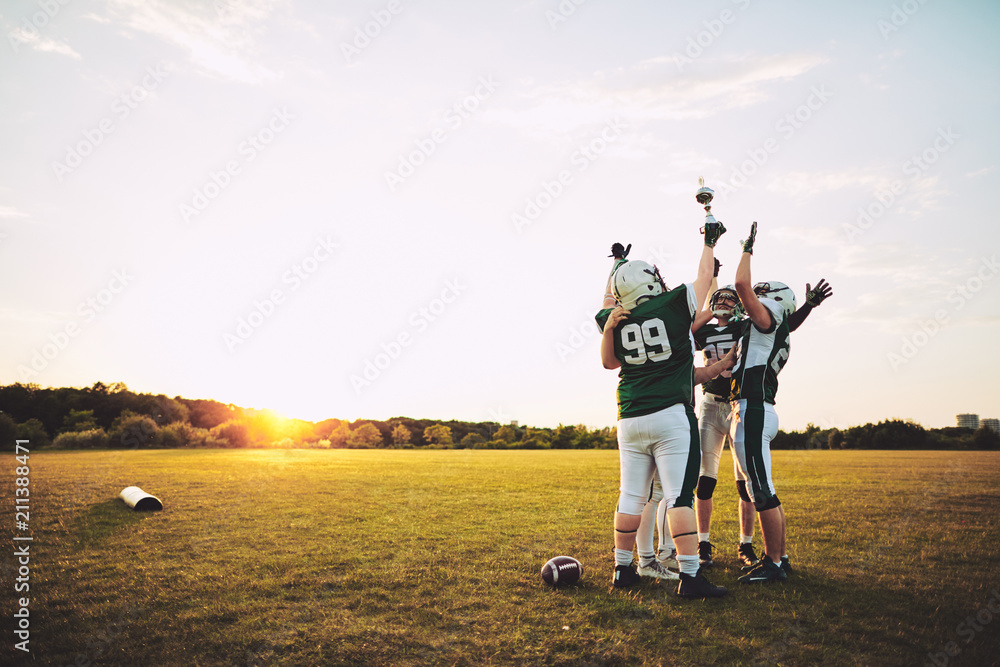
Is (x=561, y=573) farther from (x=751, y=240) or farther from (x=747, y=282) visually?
(x=751, y=240)

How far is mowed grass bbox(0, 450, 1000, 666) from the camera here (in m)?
3.59

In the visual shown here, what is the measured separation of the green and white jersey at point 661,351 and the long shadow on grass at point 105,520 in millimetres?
7292

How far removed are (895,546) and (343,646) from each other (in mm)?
6827

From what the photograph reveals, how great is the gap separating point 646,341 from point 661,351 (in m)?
0.16

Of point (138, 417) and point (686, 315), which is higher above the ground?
point (686, 315)

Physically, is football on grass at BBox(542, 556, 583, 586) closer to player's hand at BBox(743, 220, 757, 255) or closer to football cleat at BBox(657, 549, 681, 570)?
football cleat at BBox(657, 549, 681, 570)

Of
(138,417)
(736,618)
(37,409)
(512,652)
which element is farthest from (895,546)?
(37,409)

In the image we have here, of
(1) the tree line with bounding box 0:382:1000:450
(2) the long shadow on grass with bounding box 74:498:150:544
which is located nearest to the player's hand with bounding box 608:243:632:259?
(2) the long shadow on grass with bounding box 74:498:150:544

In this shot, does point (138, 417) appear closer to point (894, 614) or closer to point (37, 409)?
point (37, 409)

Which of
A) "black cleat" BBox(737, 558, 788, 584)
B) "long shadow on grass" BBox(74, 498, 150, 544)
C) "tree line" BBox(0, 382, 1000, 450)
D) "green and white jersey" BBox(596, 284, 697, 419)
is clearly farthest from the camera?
"tree line" BBox(0, 382, 1000, 450)

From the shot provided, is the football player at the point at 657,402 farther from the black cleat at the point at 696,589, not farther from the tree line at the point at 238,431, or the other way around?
the tree line at the point at 238,431

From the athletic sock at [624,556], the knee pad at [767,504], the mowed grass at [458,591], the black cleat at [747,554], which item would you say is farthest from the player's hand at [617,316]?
the black cleat at [747,554]

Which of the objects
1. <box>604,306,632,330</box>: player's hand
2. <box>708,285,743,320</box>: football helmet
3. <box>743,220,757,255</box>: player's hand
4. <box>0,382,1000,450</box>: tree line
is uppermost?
<box>743,220,757,255</box>: player's hand

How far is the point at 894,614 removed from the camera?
13.9ft
